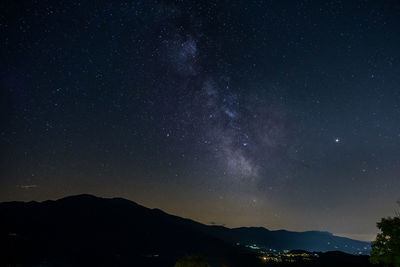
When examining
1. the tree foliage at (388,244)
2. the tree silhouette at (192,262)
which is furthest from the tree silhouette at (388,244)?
the tree silhouette at (192,262)

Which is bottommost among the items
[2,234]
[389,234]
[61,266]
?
[61,266]

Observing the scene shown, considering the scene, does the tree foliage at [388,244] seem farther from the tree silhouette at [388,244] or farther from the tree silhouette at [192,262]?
the tree silhouette at [192,262]

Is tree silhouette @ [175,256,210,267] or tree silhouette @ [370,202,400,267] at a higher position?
tree silhouette @ [370,202,400,267]

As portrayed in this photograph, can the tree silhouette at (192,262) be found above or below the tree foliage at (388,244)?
below

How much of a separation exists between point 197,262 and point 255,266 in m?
140

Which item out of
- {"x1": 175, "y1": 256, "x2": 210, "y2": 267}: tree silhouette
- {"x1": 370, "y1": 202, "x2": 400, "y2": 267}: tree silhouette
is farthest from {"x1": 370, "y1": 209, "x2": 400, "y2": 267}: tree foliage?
{"x1": 175, "y1": 256, "x2": 210, "y2": 267}: tree silhouette

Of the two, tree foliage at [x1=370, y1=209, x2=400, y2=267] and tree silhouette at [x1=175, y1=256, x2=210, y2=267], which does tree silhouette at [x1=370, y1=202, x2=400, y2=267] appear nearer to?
tree foliage at [x1=370, y1=209, x2=400, y2=267]

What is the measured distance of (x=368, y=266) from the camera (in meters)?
125

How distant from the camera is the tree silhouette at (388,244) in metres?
22.0

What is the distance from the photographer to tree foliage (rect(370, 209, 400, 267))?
22.0 meters

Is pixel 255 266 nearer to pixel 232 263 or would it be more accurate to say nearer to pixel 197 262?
pixel 232 263

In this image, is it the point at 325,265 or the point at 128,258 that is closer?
the point at 325,265

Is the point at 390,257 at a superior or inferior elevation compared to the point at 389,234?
inferior

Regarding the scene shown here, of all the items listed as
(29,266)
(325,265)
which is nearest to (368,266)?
(325,265)
